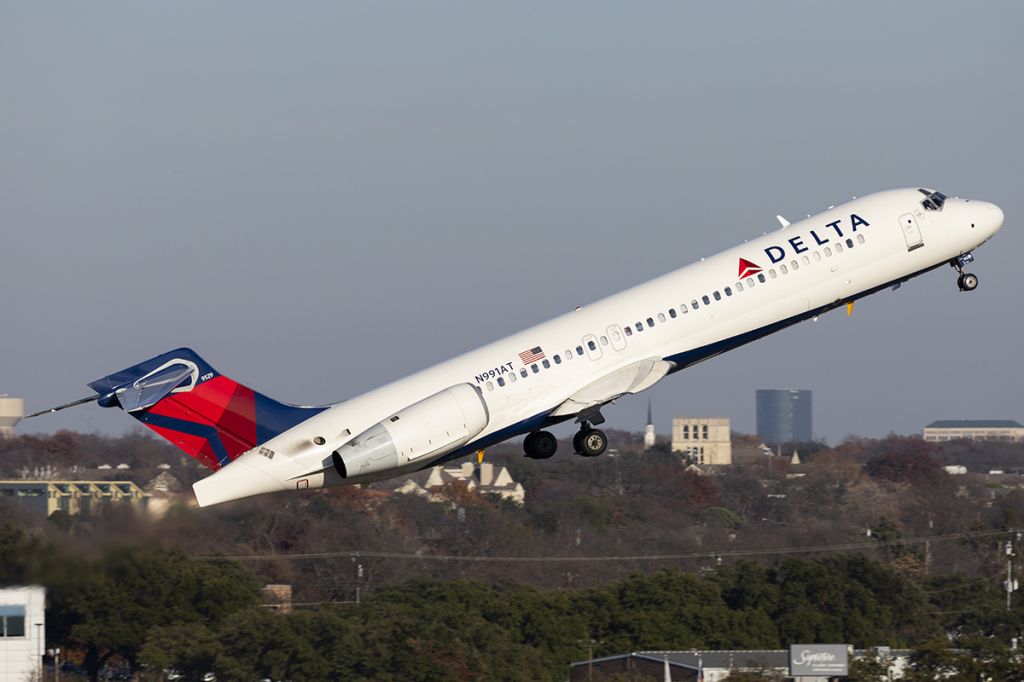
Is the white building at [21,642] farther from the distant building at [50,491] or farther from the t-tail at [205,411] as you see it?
the t-tail at [205,411]

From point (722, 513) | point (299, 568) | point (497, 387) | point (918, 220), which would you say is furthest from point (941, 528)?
Answer: point (497, 387)

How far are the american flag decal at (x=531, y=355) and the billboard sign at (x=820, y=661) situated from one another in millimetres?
19620

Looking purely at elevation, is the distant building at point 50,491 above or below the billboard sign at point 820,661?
above

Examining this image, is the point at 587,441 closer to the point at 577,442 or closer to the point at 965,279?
the point at 577,442

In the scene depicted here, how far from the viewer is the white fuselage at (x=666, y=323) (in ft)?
127

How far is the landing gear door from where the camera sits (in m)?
44.0

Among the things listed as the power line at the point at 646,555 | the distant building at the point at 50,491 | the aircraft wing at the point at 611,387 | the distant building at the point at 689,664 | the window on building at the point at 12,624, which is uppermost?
the aircraft wing at the point at 611,387

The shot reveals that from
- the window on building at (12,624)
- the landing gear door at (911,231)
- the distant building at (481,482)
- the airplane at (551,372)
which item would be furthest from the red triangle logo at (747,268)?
the distant building at (481,482)

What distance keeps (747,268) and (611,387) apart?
194 inches

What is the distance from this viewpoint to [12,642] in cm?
5606

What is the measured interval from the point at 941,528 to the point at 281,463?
77.6 metres

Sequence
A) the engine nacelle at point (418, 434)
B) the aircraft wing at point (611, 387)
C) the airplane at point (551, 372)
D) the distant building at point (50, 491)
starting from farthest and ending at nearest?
the distant building at point (50, 491)
the aircraft wing at point (611, 387)
the airplane at point (551, 372)
the engine nacelle at point (418, 434)

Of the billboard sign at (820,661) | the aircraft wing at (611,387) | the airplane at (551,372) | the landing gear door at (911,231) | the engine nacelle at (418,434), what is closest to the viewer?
the engine nacelle at (418,434)

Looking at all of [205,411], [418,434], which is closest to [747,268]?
[418,434]
